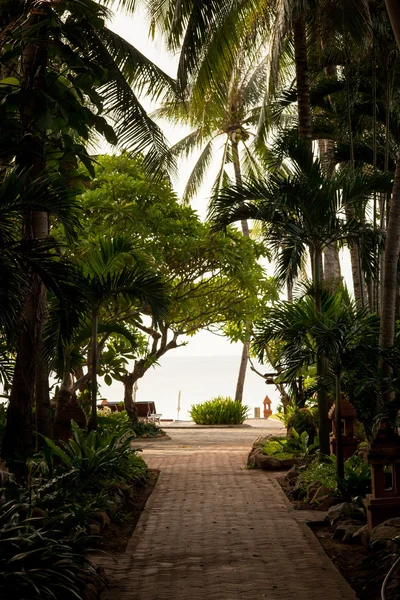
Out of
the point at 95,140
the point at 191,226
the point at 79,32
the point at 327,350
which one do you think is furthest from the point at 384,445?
the point at 95,140

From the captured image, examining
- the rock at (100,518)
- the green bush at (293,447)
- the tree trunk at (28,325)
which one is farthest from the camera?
the green bush at (293,447)

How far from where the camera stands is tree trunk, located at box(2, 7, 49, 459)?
7480 millimetres

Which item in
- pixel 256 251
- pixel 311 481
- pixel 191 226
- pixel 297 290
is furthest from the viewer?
pixel 256 251

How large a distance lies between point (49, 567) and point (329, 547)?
2.61 m

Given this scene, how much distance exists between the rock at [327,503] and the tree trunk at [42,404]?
2.93m

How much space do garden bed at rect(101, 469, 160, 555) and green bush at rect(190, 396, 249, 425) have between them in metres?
11.9

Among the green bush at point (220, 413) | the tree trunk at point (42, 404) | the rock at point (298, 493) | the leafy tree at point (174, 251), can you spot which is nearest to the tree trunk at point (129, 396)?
the leafy tree at point (174, 251)

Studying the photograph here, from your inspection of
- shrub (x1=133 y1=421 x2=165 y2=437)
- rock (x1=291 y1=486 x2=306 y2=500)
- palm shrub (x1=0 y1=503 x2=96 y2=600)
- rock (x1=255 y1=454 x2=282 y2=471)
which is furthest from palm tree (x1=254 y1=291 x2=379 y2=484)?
shrub (x1=133 y1=421 x2=165 y2=437)

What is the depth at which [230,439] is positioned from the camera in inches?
640

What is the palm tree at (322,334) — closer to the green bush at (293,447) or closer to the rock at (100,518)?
the green bush at (293,447)

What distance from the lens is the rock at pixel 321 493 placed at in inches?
321

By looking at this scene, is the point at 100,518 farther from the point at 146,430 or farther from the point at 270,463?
the point at 146,430

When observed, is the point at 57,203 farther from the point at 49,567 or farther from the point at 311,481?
the point at 311,481

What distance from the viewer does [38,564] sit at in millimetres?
4691
